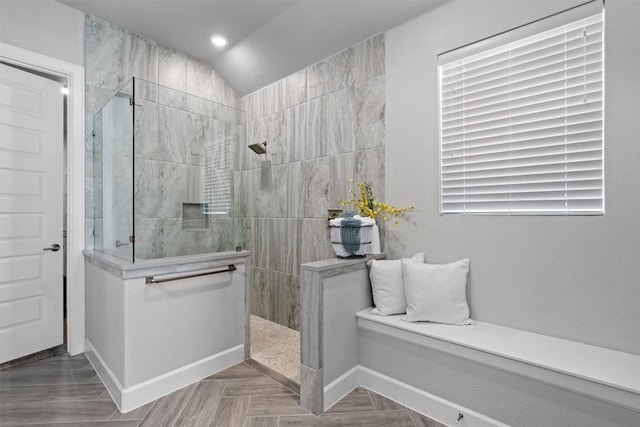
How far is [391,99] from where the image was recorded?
254 centimetres

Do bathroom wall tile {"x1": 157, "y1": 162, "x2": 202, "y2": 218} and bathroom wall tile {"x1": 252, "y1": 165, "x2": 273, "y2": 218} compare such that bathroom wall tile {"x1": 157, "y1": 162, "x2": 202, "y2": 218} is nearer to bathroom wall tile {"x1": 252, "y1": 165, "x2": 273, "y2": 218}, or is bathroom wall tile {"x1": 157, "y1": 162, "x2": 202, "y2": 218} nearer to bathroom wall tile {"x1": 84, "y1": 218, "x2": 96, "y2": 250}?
bathroom wall tile {"x1": 84, "y1": 218, "x2": 96, "y2": 250}

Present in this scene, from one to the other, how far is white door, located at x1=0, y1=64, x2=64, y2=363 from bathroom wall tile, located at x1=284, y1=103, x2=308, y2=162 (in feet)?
6.51

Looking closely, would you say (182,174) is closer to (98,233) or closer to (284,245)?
(98,233)

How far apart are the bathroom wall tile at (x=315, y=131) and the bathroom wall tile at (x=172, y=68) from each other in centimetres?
142

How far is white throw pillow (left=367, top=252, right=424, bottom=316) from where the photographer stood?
2170mm

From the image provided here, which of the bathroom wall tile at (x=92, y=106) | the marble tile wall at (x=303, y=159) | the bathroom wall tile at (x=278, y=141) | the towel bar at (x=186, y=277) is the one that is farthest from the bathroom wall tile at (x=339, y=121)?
the bathroom wall tile at (x=92, y=106)

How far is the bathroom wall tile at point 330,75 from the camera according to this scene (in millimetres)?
2848

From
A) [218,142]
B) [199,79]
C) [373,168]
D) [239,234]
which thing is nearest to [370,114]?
[373,168]

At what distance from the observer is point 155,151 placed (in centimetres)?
220

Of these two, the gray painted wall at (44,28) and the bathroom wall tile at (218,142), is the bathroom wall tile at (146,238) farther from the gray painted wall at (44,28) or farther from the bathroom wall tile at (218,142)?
the gray painted wall at (44,28)

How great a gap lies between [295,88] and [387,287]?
2.23m

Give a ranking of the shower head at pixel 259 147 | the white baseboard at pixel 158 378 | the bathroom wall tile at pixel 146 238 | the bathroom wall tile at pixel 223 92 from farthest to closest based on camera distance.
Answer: the bathroom wall tile at pixel 223 92 → the shower head at pixel 259 147 → the bathroom wall tile at pixel 146 238 → the white baseboard at pixel 158 378

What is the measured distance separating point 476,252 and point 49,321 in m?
3.39

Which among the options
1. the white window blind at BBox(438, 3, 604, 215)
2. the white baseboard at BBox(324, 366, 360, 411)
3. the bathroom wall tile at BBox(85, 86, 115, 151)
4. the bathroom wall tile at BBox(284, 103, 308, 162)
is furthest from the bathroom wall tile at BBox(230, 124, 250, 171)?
the white baseboard at BBox(324, 366, 360, 411)
